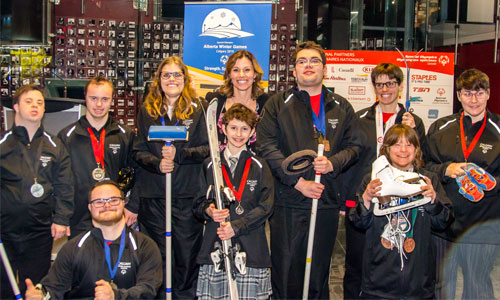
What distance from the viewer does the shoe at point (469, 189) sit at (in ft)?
10.2

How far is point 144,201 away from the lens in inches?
144

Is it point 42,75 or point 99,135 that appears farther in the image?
point 42,75

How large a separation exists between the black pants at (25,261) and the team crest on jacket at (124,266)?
0.68 metres

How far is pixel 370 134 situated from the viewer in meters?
3.54

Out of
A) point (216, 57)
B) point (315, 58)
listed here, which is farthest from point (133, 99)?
point (315, 58)

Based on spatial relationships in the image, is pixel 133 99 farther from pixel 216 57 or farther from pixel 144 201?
pixel 144 201

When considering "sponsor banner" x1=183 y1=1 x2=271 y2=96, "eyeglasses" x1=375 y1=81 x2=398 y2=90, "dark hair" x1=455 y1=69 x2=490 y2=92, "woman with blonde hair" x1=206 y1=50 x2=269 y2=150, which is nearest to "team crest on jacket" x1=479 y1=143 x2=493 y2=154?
"dark hair" x1=455 y1=69 x2=490 y2=92

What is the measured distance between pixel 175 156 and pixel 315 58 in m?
1.20

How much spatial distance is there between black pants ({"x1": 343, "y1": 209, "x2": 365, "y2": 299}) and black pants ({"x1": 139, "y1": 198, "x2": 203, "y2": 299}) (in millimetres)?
1097

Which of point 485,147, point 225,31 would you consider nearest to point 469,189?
point 485,147

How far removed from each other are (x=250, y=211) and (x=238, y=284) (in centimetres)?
47

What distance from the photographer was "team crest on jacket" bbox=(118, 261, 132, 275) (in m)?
2.83

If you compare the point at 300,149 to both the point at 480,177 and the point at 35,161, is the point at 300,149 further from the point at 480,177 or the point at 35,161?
the point at 35,161

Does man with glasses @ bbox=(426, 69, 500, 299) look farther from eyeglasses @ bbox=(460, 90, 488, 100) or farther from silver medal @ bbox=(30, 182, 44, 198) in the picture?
silver medal @ bbox=(30, 182, 44, 198)
